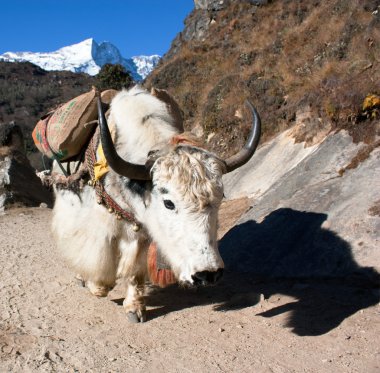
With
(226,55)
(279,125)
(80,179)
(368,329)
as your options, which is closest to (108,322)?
(80,179)

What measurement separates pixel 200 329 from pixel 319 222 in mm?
1707

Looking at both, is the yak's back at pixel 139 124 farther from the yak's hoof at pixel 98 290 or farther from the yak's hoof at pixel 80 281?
the yak's hoof at pixel 80 281

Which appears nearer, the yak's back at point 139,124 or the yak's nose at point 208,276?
the yak's nose at point 208,276

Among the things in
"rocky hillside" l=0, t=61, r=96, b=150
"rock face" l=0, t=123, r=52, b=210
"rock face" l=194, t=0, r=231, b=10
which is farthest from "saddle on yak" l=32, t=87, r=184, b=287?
"rocky hillside" l=0, t=61, r=96, b=150

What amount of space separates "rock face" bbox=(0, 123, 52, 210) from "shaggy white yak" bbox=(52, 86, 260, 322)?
5.19m

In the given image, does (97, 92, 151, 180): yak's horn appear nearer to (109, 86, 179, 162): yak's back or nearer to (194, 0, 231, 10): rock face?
(109, 86, 179, 162): yak's back

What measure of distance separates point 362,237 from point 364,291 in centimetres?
61

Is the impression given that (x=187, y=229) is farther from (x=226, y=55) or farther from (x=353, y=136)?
(x=226, y=55)

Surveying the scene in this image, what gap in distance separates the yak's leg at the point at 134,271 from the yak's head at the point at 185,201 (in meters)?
0.55

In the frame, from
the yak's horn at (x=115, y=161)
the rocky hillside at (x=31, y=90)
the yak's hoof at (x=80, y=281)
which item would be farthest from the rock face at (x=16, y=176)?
the rocky hillside at (x=31, y=90)

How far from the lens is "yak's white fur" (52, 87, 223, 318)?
2.54 metres

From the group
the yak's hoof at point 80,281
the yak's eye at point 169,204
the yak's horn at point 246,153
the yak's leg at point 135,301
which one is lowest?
the yak's leg at point 135,301

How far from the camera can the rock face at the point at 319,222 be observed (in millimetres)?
3730

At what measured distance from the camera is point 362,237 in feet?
12.3
